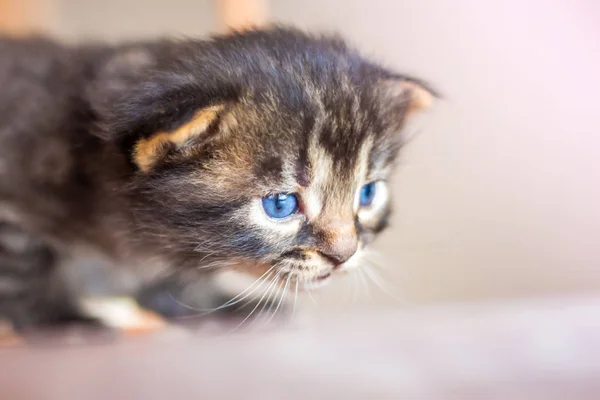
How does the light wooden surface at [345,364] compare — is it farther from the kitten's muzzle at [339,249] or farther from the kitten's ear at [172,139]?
the kitten's ear at [172,139]

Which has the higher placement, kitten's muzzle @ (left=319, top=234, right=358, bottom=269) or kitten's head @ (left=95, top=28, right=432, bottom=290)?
kitten's head @ (left=95, top=28, right=432, bottom=290)

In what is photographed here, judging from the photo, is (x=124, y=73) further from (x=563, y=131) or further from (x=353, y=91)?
(x=563, y=131)

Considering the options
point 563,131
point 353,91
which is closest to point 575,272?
point 563,131

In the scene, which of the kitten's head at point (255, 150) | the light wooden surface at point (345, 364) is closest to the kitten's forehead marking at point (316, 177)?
Result: the kitten's head at point (255, 150)

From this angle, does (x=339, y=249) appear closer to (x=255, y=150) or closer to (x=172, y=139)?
(x=255, y=150)

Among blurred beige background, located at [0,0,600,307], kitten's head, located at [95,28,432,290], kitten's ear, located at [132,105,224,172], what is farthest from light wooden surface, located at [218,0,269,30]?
kitten's ear, located at [132,105,224,172]

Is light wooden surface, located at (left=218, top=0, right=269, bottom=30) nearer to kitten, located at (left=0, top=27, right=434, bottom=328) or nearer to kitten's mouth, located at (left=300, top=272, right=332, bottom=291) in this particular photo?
kitten, located at (left=0, top=27, right=434, bottom=328)
